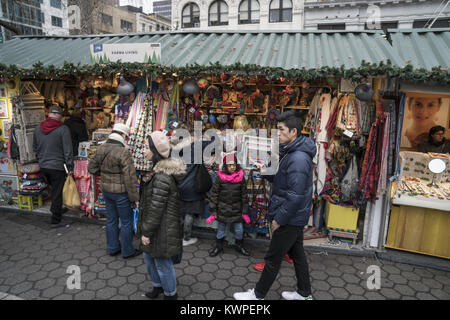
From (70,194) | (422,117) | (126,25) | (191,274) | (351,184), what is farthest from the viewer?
(126,25)

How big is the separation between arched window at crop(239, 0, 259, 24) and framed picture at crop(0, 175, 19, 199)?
84.1 feet

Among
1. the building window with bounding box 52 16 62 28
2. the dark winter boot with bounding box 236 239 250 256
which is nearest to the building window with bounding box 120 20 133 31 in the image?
the building window with bounding box 52 16 62 28

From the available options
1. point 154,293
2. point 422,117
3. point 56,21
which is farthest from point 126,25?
point 154,293

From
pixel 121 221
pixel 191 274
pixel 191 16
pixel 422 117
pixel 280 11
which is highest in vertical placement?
pixel 191 16

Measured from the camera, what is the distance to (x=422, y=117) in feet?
23.6

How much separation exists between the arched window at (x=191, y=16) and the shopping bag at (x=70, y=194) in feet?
89.4

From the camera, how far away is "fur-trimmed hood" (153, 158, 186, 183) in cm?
322

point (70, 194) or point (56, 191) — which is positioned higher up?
point (56, 191)

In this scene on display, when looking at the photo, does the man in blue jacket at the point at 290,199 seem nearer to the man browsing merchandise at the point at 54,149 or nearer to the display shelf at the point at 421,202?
the display shelf at the point at 421,202

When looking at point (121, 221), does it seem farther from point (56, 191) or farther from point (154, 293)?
point (56, 191)

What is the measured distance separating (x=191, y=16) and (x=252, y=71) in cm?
2837

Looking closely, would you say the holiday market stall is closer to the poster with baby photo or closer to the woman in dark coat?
the woman in dark coat

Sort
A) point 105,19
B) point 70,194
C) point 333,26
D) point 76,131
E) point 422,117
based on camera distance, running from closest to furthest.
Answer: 1. point 70,194
2. point 76,131
3. point 422,117
4. point 333,26
5. point 105,19
